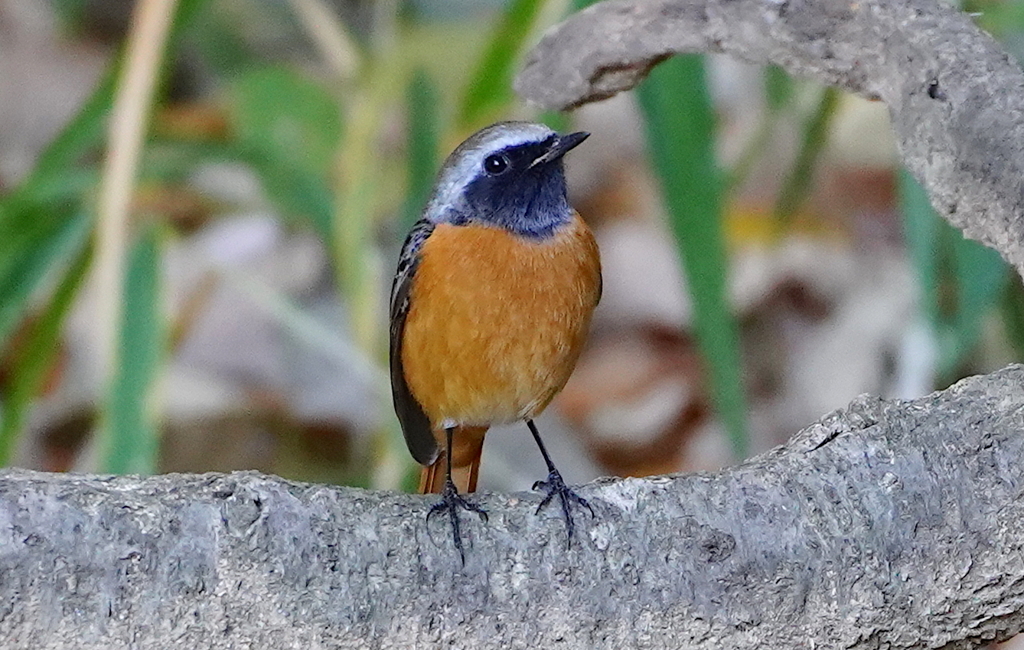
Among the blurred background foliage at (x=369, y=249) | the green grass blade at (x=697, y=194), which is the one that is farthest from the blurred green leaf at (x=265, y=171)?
the green grass blade at (x=697, y=194)

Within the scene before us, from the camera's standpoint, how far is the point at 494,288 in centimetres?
255

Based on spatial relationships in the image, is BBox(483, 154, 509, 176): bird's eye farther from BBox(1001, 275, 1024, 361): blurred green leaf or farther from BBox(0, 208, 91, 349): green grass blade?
BBox(1001, 275, 1024, 361): blurred green leaf

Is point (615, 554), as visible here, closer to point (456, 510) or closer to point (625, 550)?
point (625, 550)

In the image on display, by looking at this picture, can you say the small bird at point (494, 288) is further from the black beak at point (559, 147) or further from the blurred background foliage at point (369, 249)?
the blurred background foliage at point (369, 249)

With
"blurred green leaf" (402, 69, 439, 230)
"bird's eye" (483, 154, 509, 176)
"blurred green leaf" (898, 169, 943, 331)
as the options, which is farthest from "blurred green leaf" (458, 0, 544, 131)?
"blurred green leaf" (898, 169, 943, 331)

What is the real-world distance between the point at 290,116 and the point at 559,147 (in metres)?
2.24

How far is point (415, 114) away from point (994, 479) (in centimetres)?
250

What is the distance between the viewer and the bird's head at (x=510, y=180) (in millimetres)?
2684

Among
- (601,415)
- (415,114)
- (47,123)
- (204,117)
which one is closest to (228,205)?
(415,114)

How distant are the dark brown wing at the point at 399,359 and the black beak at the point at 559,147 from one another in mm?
265

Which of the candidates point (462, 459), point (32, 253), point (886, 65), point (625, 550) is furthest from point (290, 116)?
point (625, 550)

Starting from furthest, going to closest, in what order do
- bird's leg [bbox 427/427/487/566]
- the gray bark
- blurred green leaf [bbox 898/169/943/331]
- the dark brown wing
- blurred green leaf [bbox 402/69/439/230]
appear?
blurred green leaf [bbox 402/69/439/230] → blurred green leaf [bbox 898/169/943/331] → the dark brown wing → bird's leg [bbox 427/427/487/566] → the gray bark

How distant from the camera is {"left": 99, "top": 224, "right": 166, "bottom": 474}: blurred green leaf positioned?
3.27 m

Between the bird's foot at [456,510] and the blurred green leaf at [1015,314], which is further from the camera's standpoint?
the blurred green leaf at [1015,314]
